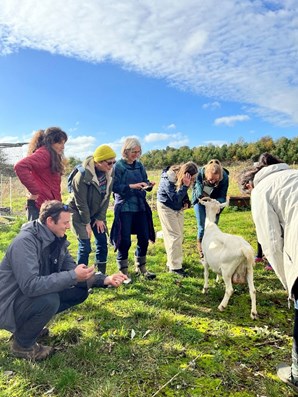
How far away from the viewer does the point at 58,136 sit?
5.30 metres

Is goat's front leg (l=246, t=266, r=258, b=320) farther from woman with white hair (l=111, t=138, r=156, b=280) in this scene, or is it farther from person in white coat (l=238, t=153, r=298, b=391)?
woman with white hair (l=111, t=138, r=156, b=280)

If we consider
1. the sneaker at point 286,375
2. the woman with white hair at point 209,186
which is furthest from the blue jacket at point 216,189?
the sneaker at point 286,375

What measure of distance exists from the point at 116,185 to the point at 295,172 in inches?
124

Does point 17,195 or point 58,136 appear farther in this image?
point 17,195

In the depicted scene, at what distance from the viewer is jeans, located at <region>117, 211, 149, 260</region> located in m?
5.92

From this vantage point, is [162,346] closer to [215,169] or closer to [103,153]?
[103,153]

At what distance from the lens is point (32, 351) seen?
3.75 metres

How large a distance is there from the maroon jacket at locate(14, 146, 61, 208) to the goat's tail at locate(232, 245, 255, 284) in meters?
3.00

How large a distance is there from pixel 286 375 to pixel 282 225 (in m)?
1.51

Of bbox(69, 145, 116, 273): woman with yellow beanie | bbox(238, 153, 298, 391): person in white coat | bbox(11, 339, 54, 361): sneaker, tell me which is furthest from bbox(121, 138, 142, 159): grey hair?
bbox(11, 339, 54, 361): sneaker

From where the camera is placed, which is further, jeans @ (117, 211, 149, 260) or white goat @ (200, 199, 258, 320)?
jeans @ (117, 211, 149, 260)

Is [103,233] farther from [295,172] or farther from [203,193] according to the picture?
[295,172]

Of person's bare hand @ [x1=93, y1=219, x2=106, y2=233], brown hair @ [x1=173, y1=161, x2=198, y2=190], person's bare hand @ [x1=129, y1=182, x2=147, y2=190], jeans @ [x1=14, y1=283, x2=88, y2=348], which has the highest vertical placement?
brown hair @ [x1=173, y1=161, x2=198, y2=190]

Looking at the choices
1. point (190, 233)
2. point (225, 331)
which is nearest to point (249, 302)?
point (225, 331)
